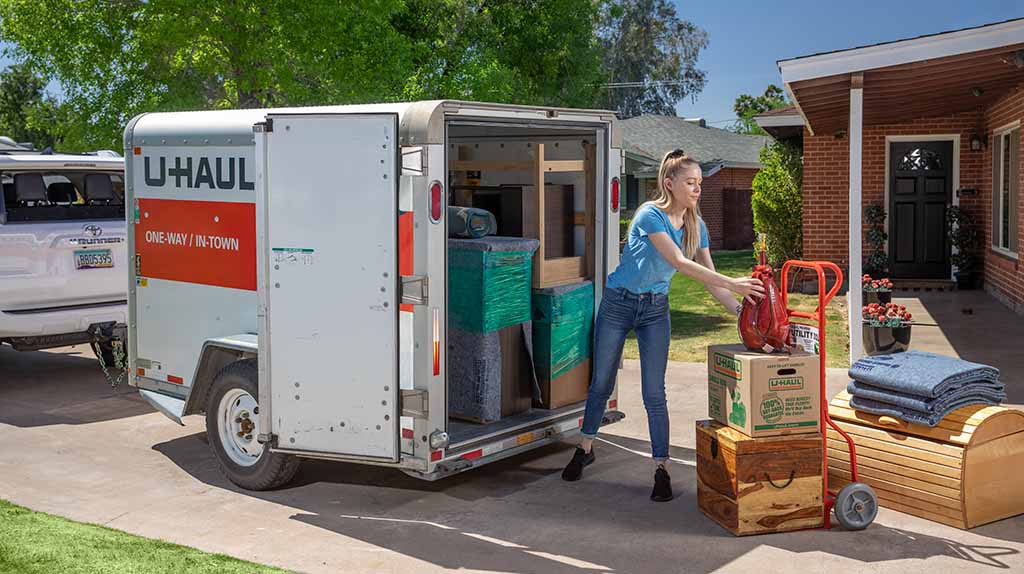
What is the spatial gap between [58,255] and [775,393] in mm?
6467

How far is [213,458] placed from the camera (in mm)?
7293

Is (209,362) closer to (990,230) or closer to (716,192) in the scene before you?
(990,230)

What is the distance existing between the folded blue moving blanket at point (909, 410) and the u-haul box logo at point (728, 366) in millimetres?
953

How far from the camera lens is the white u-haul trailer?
18.6 ft

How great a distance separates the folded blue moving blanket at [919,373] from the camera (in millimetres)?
5551

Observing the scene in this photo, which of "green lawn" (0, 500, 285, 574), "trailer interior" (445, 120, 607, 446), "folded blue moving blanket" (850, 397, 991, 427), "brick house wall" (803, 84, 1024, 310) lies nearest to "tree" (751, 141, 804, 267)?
"brick house wall" (803, 84, 1024, 310)

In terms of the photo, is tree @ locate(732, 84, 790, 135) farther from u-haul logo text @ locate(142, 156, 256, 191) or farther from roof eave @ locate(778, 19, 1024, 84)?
u-haul logo text @ locate(142, 156, 256, 191)

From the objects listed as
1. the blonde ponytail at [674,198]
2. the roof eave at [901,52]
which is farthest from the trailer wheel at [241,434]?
the roof eave at [901,52]

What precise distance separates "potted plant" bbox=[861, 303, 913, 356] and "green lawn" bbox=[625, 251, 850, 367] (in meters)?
0.55

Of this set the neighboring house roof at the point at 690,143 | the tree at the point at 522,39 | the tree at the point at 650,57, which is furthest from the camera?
the tree at the point at 650,57

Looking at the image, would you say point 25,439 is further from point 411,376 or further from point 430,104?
point 430,104

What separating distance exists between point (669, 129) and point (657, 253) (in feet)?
103

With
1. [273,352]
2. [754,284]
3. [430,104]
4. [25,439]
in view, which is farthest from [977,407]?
[25,439]

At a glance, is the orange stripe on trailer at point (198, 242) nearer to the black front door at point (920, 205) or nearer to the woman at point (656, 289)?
the woman at point (656, 289)
